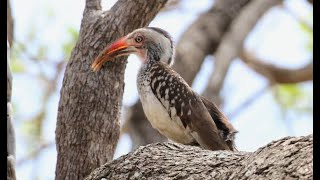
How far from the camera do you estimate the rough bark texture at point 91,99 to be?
19.9 feet

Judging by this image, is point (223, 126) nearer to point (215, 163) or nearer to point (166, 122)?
point (166, 122)

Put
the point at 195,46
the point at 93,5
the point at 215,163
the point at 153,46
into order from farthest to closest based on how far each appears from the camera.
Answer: the point at 195,46, the point at 153,46, the point at 93,5, the point at 215,163

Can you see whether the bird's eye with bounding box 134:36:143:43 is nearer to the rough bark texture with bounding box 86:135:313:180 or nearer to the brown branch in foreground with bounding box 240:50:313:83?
the rough bark texture with bounding box 86:135:313:180

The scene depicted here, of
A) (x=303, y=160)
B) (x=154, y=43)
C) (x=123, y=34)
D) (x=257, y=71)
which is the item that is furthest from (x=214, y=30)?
(x=303, y=160)

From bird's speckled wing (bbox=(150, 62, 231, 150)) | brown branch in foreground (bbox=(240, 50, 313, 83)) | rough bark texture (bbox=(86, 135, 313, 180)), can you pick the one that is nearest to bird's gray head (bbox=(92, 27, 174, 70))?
bird's speckled wing (bbox=(150, 62, 231, 150))

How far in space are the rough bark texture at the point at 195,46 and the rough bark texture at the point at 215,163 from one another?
3970 millimetres

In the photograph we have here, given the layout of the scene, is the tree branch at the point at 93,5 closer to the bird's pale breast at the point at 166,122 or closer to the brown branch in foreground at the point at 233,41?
the bird's pale breast at the point at 166,122

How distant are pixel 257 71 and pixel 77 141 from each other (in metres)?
6.17

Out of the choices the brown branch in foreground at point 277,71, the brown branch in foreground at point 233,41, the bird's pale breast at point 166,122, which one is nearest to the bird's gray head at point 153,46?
the bird's pale breast at point 166,122

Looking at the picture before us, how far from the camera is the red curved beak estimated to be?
616 centimetres

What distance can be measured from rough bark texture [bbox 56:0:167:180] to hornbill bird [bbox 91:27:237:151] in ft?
0.35

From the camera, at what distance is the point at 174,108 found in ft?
21.7

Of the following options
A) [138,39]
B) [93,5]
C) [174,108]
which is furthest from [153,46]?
[93,5]

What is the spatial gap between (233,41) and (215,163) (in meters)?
5.97
